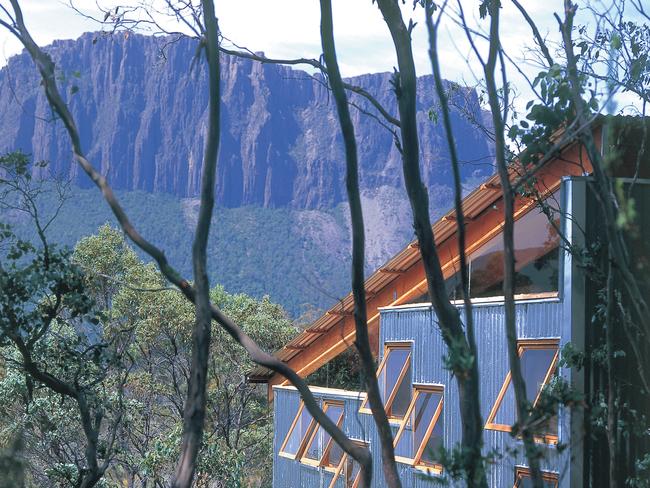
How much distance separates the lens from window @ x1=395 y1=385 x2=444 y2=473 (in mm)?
12469

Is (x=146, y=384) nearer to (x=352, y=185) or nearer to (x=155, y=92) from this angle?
(x=352, y=185)

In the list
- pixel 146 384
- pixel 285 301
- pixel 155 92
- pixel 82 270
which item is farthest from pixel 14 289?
pixel 155 92

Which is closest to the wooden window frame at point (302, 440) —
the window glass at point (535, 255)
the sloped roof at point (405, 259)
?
the sloped roof at point (405, 259)

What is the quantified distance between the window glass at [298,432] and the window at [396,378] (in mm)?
3312

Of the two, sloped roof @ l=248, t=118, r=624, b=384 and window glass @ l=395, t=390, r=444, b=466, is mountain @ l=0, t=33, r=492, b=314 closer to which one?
sloped roof @ l=248, t=118, r=624, b=384

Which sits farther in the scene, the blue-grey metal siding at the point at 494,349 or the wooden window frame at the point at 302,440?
the wooden window frame at the point at 302,440

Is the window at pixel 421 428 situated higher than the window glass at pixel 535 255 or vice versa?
the window glass at pixel 535 255

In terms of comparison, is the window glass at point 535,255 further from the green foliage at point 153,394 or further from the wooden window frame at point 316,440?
the green foliage at point 153,394

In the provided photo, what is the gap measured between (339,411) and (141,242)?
32.5ft

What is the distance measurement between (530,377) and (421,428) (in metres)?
2.68

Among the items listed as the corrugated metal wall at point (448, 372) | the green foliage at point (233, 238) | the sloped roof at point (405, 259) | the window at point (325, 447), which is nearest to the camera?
the corrugated metal wall at point (448, 372)

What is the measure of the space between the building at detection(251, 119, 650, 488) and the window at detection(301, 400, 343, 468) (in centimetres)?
2

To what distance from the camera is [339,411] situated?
15.3 meters

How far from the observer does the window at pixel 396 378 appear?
1334 cm
